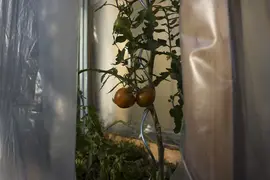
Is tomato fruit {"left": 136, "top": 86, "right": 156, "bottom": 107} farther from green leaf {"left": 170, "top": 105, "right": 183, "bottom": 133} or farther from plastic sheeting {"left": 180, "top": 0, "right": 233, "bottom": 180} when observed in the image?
plastic sheeting {"left": 180, "top": 0, "right": 233, "bottom": 180}

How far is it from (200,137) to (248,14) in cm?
16

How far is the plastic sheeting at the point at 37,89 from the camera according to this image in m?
0.41

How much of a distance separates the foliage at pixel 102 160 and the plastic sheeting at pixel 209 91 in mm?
300

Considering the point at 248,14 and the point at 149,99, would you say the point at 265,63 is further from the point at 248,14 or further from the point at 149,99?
the point at 149,99

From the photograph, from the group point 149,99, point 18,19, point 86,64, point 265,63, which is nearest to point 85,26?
point 86,64

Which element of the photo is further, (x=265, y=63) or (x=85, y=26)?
(x=85, y=26)

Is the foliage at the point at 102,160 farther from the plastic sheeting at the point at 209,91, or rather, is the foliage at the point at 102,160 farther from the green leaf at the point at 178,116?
the plastic sheeting at the point at 209,91

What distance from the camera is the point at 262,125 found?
382 mm

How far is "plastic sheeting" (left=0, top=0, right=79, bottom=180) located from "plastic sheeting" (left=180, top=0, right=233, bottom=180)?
151mm

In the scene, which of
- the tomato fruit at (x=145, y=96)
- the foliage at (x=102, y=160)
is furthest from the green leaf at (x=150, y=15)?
the foliage at (x=102, y=160)

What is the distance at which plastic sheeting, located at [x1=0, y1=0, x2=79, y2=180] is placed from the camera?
0.41 metres

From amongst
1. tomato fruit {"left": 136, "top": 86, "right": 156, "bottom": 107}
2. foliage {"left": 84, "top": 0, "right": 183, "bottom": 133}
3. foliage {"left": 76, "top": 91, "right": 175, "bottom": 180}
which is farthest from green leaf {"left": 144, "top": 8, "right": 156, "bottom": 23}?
foliage {"left": 76, "top": 91, "right": 175, "bottom": 180}

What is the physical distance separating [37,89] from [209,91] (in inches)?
8.5

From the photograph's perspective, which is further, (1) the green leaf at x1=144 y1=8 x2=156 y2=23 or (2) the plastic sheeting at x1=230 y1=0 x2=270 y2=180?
(1) the green leaf at x1=144 y1=8 x2=156 y2=23
